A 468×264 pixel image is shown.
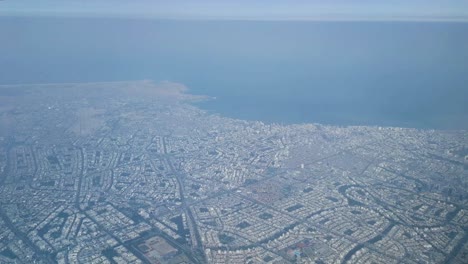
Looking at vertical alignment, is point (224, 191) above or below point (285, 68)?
below

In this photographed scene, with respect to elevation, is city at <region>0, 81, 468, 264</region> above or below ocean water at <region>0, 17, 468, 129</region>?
below

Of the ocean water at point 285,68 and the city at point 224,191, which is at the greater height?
the ocean water at point 285,68

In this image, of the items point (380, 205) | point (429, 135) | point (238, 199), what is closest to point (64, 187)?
point (238, 199)

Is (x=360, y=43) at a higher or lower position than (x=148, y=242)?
higher

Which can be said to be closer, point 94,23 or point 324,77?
point 324,77

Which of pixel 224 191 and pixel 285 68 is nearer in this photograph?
pixel 224 191

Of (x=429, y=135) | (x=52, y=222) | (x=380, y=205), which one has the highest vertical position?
(x=429, y=135)

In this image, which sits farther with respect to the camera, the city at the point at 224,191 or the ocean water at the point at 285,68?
the ocean water at the point at 285,68

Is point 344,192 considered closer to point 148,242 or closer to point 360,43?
point 148,242
